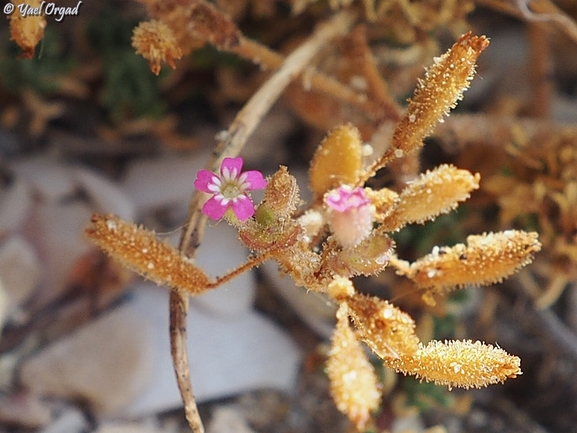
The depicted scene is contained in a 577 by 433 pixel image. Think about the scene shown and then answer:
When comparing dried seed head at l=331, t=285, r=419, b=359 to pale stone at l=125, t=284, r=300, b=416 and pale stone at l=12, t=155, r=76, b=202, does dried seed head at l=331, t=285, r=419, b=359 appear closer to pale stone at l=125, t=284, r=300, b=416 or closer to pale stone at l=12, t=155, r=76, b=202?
pale stone at l=125, t=284, r=300, b=416

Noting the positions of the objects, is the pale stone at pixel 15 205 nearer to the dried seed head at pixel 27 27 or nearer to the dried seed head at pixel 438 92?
the dried seed head at pixel 27 27

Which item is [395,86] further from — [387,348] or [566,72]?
[387,348]

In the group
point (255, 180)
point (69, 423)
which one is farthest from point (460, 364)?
point (69, 423)

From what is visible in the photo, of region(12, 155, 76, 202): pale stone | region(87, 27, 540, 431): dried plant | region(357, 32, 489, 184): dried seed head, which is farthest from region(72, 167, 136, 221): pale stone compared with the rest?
region(357, 32, 489, 184): dried seed head

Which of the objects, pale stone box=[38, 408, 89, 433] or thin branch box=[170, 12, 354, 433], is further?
pale stone box=[38, 408, 89, 433]

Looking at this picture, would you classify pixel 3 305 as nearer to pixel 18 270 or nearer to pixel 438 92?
pixel 18 270

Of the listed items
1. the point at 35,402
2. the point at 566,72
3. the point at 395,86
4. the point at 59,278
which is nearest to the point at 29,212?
the point at 59,278
